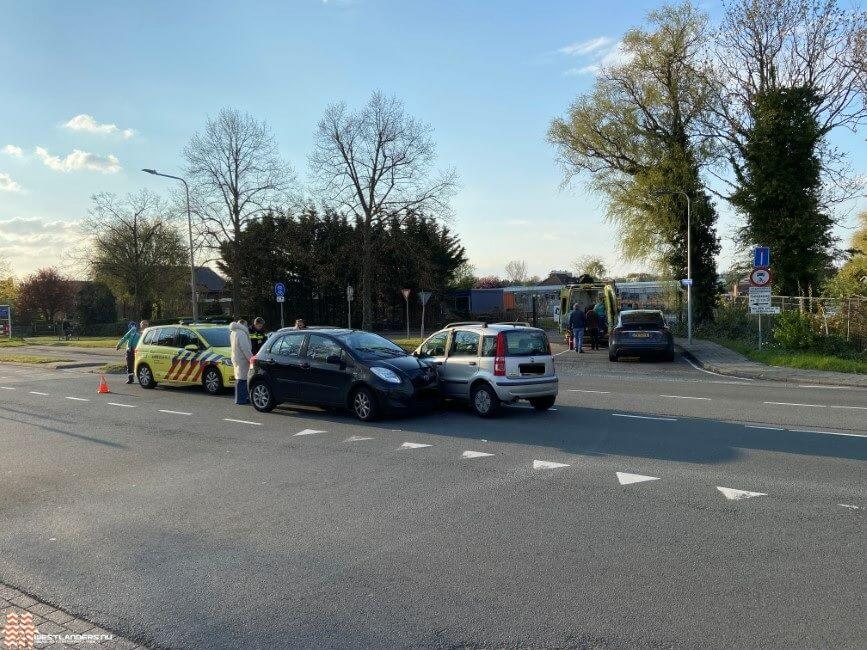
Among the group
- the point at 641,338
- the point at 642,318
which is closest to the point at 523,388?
the point at 641,338

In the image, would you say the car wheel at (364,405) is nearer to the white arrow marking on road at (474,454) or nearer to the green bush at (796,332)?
the white arrow marking on road at (474,454)

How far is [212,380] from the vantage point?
16.4 meters

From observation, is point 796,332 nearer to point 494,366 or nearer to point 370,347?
point 494,366

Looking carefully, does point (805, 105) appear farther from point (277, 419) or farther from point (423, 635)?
point (423, 635)

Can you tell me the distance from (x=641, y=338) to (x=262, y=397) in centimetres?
1425

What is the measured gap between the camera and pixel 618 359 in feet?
80.3

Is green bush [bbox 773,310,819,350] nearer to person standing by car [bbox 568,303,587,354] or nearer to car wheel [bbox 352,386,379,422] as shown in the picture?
person standing by car [bbox 568,303,587,354]

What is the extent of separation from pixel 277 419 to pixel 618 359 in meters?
15.2

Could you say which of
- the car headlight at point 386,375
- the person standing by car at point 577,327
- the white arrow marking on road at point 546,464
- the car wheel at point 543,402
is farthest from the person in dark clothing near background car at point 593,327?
the white arrow marking on road at point 546,464

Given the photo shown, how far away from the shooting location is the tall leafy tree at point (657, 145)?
116ft

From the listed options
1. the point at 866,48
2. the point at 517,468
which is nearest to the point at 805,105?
the point at 866,48

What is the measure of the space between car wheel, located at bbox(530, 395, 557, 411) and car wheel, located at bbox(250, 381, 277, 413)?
15.6ft

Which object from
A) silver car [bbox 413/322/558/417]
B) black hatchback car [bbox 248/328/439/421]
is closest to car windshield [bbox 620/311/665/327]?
silver car [bbox 413/322/558/417]

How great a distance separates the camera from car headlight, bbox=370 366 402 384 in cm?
1157
